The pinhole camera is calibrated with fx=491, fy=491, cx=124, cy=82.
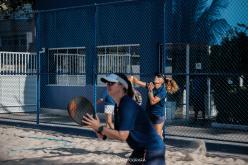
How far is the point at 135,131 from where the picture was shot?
4379 mm

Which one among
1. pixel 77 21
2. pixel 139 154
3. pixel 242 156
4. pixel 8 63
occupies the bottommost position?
pixel 242 156

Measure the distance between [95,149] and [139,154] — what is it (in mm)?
5982

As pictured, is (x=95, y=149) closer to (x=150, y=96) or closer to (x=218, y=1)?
(x=150, y=96)

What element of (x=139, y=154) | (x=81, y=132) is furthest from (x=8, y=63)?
(x=139, y=154)

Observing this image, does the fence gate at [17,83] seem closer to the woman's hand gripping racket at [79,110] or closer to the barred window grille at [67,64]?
the barred window grille at [67,64]

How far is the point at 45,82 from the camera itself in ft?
62.4

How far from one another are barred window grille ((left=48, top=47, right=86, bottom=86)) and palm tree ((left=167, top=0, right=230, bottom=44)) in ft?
12.5

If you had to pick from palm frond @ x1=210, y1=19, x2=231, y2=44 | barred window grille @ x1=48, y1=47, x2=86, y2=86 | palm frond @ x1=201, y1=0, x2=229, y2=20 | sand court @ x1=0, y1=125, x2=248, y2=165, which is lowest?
sand court @ x1=0, y1=125, x2=248, y2=165

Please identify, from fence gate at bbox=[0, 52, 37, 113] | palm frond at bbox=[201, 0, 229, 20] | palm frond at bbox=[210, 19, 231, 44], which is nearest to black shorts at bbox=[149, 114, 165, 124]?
palm frond at bbox=[210, 19, 231, 44]

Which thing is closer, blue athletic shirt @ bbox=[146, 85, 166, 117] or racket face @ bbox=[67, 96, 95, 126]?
racket face @ bbox=[67, 96, 95, 126]

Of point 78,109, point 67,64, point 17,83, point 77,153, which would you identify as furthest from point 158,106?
point 17,83

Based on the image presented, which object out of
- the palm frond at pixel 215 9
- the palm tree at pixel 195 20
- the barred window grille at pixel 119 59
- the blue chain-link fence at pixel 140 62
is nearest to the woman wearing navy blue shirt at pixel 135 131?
the blue chain-link fence at pixel 140 62

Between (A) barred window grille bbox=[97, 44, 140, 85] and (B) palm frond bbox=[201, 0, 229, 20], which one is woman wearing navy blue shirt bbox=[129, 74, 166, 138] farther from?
(B) palm frond bbox=[201, 0, 229, 20]

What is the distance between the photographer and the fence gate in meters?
18.1
